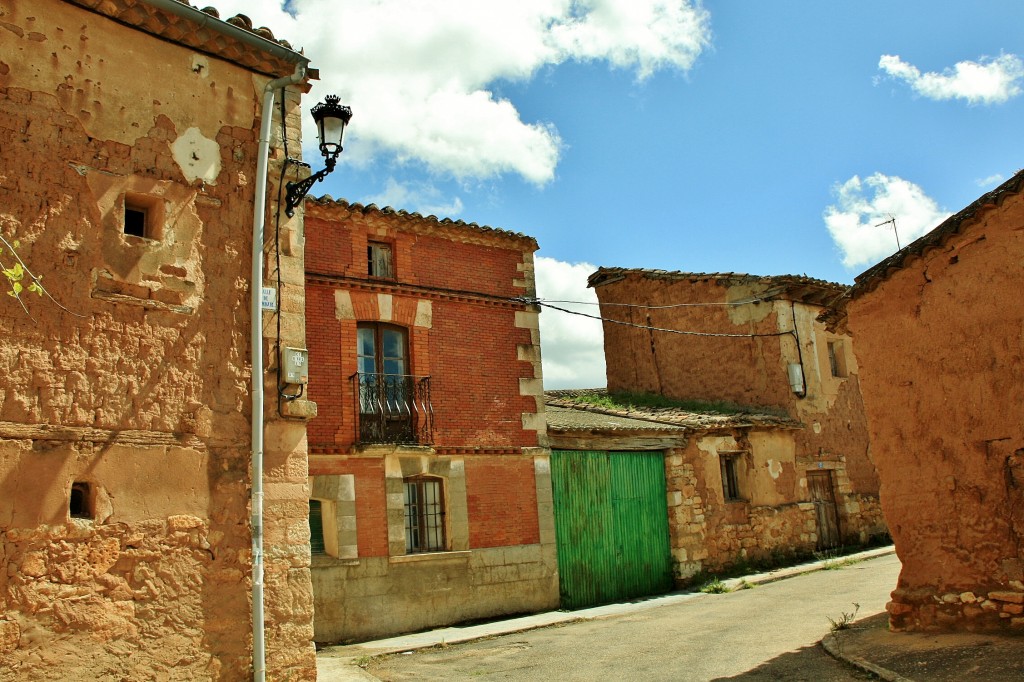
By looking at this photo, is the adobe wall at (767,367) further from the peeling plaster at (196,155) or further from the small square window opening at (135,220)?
the small square window opening at (135,220)

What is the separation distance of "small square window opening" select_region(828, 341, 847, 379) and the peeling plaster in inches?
626

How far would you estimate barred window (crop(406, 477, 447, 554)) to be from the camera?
42.8 ft

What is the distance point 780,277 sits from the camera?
18.8 metres

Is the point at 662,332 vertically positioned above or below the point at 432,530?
above

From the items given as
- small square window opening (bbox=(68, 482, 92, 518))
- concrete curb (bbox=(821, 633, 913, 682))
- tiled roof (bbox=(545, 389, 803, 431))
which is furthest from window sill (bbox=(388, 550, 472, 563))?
small square window opening (bbox=(68, 482, 92, 518))

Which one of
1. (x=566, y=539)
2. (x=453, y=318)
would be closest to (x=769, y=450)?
(x=566, y=539)

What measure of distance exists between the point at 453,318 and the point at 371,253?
5.47ft

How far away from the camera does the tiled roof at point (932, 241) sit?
7840 millimetres

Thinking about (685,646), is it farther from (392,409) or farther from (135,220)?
(135,220)

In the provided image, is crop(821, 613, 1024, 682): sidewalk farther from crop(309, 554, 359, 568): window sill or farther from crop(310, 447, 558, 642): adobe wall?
crop(309, 554, 359, 568): window sill

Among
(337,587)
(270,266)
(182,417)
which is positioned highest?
(270,266)

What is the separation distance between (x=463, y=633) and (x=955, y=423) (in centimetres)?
699

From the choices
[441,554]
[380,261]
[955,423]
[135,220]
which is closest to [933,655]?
[955,423]

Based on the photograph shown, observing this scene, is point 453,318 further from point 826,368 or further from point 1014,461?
point 826,368
